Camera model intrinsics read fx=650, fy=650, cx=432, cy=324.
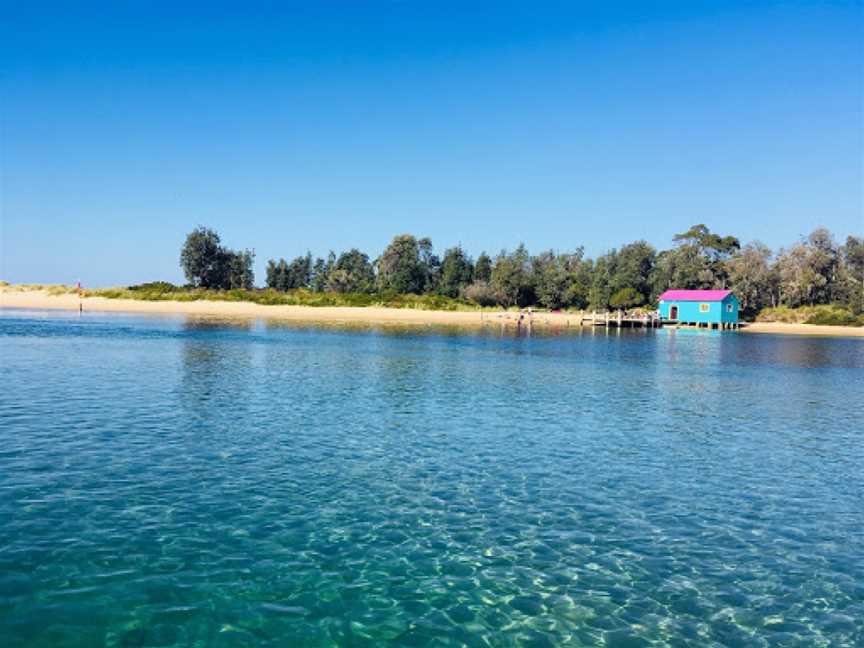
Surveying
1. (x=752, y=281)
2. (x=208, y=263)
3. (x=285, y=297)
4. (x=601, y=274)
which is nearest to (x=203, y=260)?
(x=208, y=263)

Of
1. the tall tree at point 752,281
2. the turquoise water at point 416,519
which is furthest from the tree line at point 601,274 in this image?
the turquoise water at point 416,519

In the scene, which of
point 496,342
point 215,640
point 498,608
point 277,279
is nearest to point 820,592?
point 498,608

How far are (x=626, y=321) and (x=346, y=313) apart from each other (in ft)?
149

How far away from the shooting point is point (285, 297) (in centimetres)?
11212

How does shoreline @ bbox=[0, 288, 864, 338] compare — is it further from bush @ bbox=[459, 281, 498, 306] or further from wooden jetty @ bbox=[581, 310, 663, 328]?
bush @ bbox=[459, 281, 498, 306]

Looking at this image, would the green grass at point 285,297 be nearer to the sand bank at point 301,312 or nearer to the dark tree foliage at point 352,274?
the sand bank at point 301,312

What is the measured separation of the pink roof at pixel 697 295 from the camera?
102562 mm

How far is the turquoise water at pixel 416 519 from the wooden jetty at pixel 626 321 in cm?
7888

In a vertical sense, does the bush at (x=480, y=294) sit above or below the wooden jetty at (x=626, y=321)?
above

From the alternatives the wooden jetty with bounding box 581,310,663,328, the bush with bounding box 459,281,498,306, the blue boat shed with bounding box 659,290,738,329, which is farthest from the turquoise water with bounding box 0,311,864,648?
the bush with bounding box 459,281,498,306

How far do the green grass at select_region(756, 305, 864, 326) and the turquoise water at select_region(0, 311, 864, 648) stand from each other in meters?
91.7

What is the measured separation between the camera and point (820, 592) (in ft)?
32.5

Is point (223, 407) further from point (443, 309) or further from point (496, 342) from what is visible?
point (443, 309)

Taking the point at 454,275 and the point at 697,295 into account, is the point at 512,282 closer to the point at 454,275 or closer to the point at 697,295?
the point at 454,275
